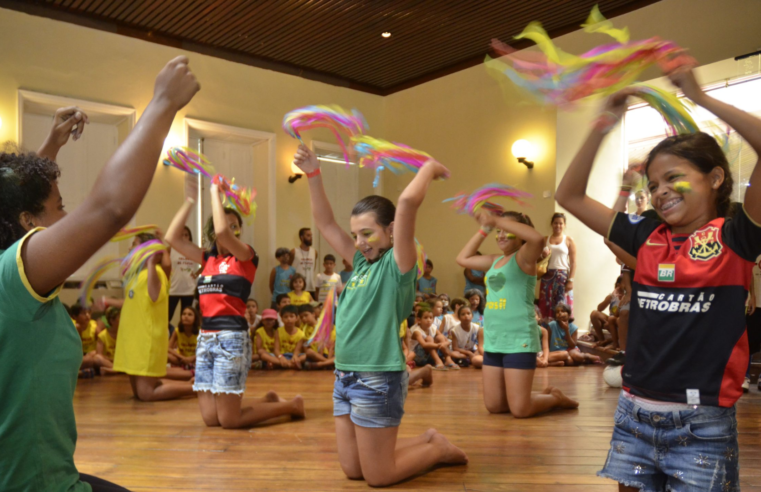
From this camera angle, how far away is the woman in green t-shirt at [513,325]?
400cm

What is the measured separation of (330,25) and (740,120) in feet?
24.6

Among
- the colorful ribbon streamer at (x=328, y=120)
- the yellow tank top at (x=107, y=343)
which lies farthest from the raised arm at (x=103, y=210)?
the yellow tank top at (x=107, y=343)

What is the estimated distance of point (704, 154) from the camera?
5.33 feet

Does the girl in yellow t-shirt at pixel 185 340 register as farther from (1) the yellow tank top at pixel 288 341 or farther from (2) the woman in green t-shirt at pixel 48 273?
(2) the woman in green t-shirt at pixel 48 273

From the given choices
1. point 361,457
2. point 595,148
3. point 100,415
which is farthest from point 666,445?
point 100,415

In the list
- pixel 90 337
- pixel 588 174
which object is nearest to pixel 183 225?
pixel 588 174

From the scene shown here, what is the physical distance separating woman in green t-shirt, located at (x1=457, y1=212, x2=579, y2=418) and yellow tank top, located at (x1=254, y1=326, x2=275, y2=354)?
10.8 feet

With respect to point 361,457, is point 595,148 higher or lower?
higher

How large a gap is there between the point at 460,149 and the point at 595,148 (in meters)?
8.17

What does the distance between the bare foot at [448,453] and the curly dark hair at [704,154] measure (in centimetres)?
177

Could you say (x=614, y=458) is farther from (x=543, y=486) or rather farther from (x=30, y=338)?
(x=30, y=338)

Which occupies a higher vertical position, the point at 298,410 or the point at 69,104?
the point at 69,104

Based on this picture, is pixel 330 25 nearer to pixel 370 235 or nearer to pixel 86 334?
pixel 86 334

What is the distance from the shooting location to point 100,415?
13.8ft
